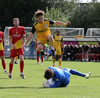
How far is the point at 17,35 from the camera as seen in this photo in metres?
16.8

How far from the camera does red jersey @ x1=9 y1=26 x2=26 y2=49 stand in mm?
16797

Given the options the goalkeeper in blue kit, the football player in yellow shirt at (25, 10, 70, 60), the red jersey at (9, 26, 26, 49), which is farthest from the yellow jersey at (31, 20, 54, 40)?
the goalkeeper in blue kit

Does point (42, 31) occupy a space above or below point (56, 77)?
→ above

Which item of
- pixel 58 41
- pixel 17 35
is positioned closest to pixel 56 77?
pixel 17 35

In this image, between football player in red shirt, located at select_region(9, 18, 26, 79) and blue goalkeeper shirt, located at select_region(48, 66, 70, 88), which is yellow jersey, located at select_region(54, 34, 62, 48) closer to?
football player in red shirt, located at select_region(9, 18, 26, 79)

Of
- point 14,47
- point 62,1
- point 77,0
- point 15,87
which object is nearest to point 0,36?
point 14,47

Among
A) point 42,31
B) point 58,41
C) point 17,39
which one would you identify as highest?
point 42,31

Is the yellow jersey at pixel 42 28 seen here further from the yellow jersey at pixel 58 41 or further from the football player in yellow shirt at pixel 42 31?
the yellow jersey at pixel 58 41

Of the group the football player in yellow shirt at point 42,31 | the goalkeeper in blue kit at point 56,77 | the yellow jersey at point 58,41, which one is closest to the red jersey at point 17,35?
the football player in yellow shirt at point 42,31

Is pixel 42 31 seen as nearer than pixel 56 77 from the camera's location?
No

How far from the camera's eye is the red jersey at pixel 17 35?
16.8 m

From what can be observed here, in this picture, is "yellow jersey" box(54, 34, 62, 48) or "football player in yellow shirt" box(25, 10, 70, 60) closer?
"football player in yellow shirt" box(25, 10, 70, 60)

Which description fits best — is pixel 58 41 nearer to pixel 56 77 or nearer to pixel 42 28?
pixel 42 28

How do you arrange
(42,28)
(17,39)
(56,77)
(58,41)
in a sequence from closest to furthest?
(56,77) < (42,28) < (17,39) < (58,41)
